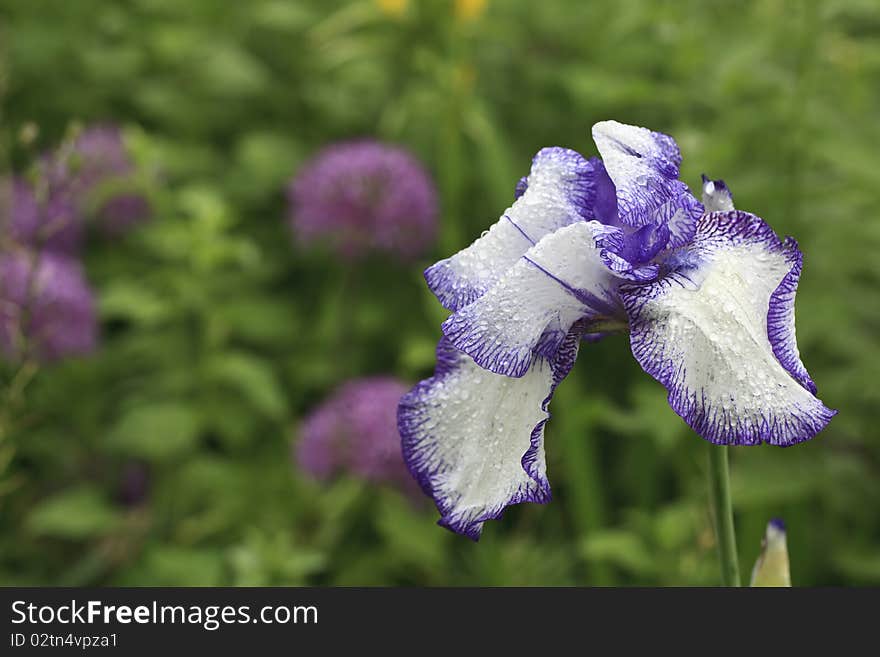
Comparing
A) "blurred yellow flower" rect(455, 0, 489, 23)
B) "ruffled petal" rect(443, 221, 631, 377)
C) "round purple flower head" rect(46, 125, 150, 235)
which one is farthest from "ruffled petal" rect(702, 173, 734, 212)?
"round purple flower head" rect(46, 125, 150, 235)

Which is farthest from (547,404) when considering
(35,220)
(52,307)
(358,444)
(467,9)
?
(35,220)

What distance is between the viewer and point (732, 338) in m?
0.61

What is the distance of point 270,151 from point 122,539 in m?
0.90

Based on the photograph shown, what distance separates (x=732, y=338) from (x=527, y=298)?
123 millimetres

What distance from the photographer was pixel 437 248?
2.21 metres

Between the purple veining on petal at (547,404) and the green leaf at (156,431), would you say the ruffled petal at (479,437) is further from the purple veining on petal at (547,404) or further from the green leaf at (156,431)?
the green leaf at (156,431)

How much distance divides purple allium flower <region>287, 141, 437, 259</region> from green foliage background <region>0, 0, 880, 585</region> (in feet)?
0.26

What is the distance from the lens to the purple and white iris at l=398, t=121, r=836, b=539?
1.97ft

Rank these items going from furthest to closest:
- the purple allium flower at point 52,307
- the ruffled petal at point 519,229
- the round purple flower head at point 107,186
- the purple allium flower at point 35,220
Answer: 1. the round purple flower head at point 107,186
2. the purple allium flower at point 35,220
3. the purple allium flower at point 52,307
4. the ruffled petal at point 519,229

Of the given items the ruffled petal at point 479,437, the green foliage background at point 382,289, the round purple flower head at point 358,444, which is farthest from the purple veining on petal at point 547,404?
the round purple flower head at point 358,444

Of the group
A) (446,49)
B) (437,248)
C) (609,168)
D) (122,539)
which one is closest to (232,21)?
(446,49)

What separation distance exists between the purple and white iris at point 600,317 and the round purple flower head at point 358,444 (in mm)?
968

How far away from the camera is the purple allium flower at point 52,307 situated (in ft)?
5.85

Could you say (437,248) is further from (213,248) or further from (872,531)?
(872,531)
